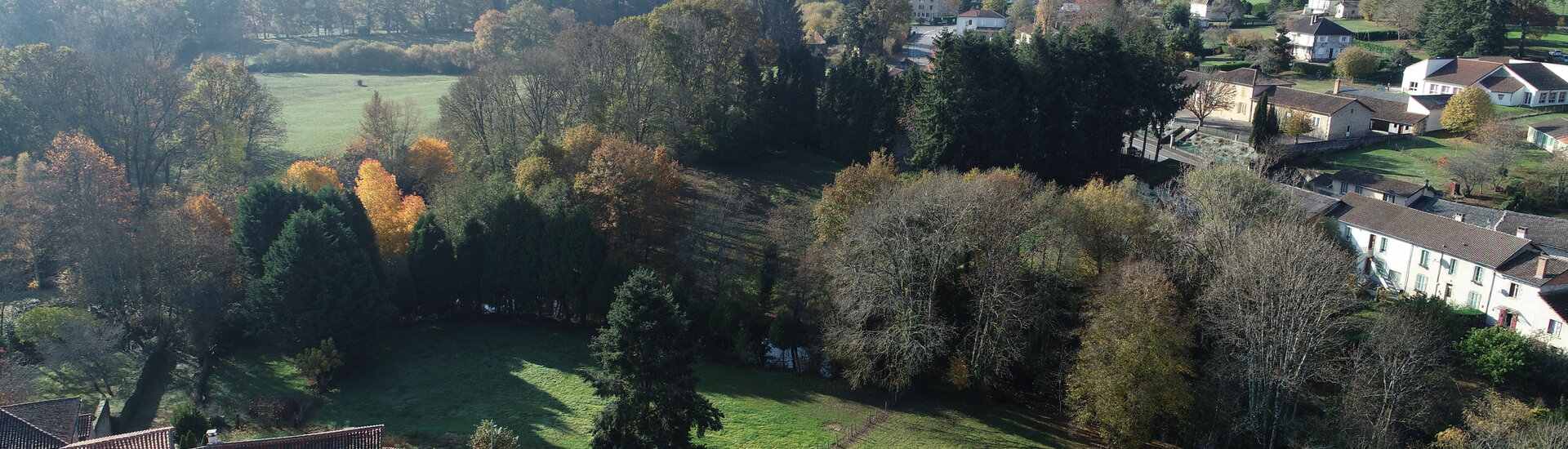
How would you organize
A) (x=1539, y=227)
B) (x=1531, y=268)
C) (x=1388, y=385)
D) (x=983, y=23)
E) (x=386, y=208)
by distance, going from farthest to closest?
(x=983, y=23), (x=386, y=208), (x=1539, y=227), (x=1531, y=268), (x=1388, y=385)

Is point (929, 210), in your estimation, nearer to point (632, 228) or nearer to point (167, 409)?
point (632, 228)

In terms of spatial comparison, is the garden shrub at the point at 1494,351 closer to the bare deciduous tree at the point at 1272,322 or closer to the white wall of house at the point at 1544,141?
the bare deciduous tree at the point at 1272,322

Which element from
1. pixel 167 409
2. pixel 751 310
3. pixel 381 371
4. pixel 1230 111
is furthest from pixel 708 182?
pixel 1230 111

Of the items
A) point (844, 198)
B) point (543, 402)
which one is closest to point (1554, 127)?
point (844, 198)

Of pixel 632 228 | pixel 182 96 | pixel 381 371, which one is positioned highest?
pixel 182 96

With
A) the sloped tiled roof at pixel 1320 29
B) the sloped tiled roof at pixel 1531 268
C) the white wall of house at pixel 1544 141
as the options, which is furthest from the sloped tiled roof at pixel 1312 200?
the sloped tiled roof at pixel 1320 29

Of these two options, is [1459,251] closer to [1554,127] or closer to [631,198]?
[1554,127]
